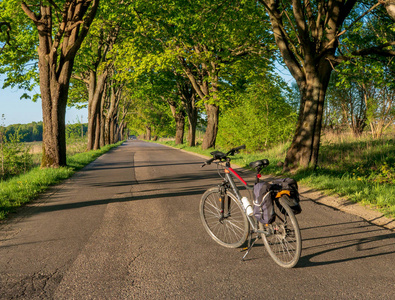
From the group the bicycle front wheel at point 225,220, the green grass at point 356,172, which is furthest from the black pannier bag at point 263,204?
the green grass at point 356,172

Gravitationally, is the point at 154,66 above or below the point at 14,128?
above

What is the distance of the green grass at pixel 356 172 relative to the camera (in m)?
6.89

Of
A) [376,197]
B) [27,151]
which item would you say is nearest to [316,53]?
[376,197]

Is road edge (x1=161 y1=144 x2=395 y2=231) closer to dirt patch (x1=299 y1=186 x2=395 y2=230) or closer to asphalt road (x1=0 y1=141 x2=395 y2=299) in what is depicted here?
dirt patch (x1=299 y1=186 x2=395 y2=230)

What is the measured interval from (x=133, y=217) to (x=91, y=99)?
21192 millimetres

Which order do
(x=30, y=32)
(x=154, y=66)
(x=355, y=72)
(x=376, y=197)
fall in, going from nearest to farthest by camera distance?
(x=376, y=197)
(x=355, y=72)
(x=30, y=32)
(x=154, y=66)

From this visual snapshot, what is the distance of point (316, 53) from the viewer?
425 inches

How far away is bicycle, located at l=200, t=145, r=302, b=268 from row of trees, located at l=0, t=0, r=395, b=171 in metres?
6.62

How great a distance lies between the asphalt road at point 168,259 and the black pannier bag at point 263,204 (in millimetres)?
574

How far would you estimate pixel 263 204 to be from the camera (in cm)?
371

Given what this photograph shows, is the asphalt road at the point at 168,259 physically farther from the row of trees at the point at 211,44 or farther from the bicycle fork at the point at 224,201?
the row of trees at the point at 211,44

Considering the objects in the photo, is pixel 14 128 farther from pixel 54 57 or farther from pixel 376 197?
pixel 376 197

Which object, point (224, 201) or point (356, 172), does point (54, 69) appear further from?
point (356, 172)

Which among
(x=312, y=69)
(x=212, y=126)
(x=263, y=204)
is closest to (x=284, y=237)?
(x=263, y=204)
